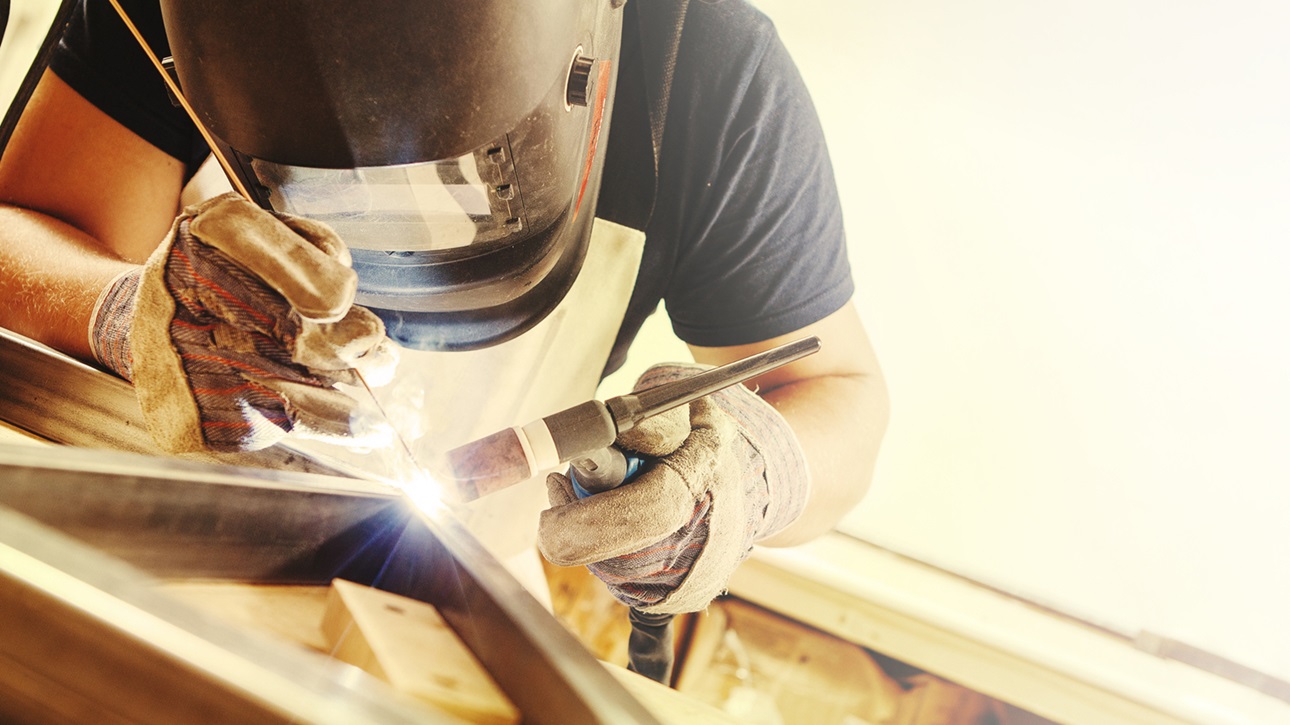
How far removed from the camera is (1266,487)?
39.8 inches

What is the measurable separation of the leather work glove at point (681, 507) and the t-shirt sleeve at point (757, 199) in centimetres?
29

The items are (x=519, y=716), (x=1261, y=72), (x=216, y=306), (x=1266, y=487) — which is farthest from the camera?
(x=1266, y=487)

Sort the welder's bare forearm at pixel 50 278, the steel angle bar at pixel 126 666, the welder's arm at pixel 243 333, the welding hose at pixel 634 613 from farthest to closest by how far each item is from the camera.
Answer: the welder's bare forearm at pixel 50 278 → the welding hose at pixel 634 613 → the welder's arm at pixel 243 333 → the steel angle bar at pixel 126 666

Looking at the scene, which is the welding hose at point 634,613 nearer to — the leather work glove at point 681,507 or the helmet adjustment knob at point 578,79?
the leather work glove at point 681,507

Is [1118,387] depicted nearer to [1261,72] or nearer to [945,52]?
[1261,72]

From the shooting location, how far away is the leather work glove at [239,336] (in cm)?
47

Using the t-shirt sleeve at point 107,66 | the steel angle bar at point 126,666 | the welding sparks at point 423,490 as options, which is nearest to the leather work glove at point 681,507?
the welding sparks at point 423,490

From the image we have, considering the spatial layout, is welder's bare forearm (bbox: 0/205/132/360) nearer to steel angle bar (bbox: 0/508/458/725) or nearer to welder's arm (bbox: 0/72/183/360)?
welder's arm (bbox: 0/72/183/360)

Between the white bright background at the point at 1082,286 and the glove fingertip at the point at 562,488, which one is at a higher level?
the white bright background at the point at 1082,286

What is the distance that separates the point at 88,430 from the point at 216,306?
240 millimetres

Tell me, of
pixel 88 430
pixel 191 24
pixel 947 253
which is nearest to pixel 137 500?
pixel 88 430

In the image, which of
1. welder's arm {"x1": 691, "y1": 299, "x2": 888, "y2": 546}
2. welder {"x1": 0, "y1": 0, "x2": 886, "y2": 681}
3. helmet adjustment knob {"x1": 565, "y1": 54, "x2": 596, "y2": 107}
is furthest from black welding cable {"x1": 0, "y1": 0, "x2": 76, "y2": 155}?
welder's arm {"x1": 691, "y1": 299, "x2": 888, "y2": 546}

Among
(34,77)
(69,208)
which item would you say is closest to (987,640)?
(69,208)

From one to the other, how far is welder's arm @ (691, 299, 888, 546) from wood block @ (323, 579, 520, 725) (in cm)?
63
